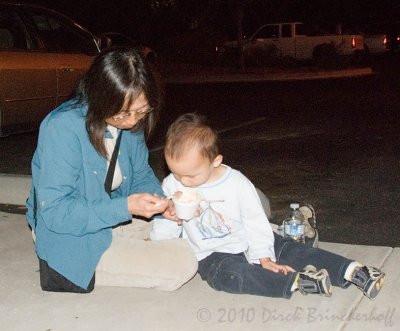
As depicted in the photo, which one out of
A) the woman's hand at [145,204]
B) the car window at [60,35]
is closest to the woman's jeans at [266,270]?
the woman's hand at [145,204]

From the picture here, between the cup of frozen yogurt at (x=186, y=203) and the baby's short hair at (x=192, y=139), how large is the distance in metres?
0.20

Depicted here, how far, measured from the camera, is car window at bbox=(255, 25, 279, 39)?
29.0m

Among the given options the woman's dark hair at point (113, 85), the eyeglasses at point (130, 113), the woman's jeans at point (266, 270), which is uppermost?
the woman's dark hair at point (113, 85)

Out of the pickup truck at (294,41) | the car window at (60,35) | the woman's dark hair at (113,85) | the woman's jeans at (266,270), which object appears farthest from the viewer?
the pickup truck at (294,41)

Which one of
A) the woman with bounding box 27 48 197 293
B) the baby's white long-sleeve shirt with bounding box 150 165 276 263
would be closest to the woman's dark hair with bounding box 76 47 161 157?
the woman with bounding box 27 48 197 293

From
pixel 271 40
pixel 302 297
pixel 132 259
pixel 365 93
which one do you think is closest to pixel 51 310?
pixel 132 259

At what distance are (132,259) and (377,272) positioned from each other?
50.6 inches

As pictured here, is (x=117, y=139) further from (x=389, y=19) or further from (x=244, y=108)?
(x=389, y=19)

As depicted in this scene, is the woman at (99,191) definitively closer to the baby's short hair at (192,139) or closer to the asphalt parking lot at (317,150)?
the baby's short hair at (192,139)

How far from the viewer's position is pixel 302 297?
4086mm

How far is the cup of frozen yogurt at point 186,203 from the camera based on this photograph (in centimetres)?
388

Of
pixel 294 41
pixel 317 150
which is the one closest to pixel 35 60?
pixel 317 150

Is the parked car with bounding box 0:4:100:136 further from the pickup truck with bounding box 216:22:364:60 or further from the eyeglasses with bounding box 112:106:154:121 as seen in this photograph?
the pickup truck with bounding box 216:22:364:60

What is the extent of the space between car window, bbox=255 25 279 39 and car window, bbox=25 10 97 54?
795 inches
